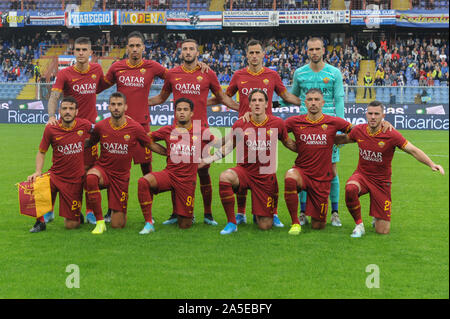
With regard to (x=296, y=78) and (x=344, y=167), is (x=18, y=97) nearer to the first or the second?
(x=344, y=167)

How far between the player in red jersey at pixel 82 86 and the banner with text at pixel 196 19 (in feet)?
89.3

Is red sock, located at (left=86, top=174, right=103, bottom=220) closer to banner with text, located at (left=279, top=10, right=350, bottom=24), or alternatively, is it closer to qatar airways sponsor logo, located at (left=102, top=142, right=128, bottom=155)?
qatar airways sponsor logo, located at (left=102, top=142, right=128, bottom=155)

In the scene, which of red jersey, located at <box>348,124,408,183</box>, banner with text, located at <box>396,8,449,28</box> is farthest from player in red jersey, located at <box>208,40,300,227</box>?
banner with text, located at <box>396,8,449,28</box>

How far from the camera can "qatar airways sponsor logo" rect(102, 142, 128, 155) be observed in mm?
6781

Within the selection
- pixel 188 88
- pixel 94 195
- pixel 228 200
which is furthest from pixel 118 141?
pixel 228 200

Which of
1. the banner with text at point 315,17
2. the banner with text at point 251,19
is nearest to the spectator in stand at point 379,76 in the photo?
the banner with text at point 315,17

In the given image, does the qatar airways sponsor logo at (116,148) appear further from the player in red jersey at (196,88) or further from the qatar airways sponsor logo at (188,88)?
the qatar airways sponsor logo at (188,88)

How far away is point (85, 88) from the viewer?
7.31m

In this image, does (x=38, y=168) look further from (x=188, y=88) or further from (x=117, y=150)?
(x=188, y=88)

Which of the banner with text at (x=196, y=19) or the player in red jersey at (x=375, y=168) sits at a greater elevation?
the banner with text at (x=196, y=19)

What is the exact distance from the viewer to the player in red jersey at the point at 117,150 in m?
6.71

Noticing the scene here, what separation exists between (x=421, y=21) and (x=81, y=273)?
31.0 metres

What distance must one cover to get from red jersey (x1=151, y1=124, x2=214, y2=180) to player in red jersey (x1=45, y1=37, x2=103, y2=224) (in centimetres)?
102

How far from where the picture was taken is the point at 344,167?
12.5 meters
